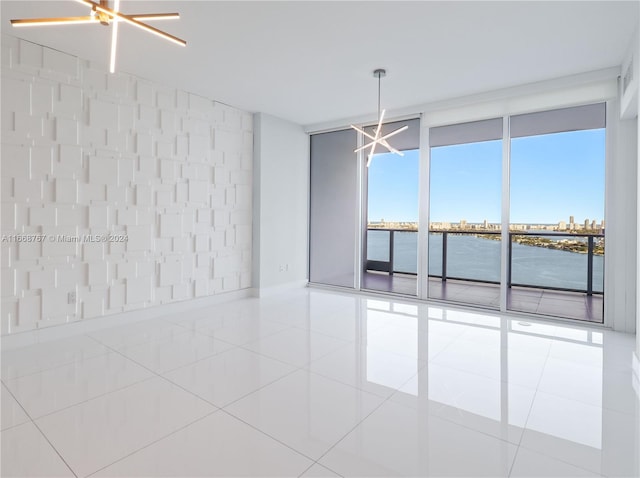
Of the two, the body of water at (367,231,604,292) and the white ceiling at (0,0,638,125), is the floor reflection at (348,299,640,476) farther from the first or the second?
the white ceiling at (0,0,638,125)

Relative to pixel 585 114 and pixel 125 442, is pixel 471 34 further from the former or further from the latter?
pixel 125 442

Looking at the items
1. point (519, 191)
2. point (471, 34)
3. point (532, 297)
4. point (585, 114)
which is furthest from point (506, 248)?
point (471, 34)

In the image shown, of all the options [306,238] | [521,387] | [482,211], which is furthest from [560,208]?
[306,238]

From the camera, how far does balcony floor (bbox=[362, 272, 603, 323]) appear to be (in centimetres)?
453

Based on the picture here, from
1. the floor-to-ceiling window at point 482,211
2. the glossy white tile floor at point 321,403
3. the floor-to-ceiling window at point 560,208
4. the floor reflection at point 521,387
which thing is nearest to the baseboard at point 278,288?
the floor-to-ceiling window at point 482,211

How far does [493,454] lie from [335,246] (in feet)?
16.0

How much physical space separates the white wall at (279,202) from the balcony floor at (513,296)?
143 cm

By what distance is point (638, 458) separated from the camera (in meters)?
1.71

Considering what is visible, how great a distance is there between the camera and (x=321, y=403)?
2.23 metres

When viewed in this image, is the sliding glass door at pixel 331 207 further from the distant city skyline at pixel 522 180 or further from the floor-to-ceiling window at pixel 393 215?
the distant city skyline at pixel 522 180
